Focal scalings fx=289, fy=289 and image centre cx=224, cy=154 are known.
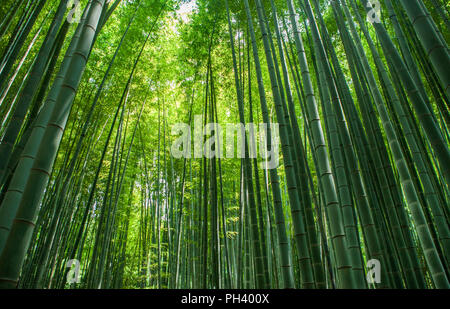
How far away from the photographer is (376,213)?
89.0 inches

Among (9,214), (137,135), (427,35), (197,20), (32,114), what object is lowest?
(9,214)

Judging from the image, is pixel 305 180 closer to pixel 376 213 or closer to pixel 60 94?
pixel 376 213

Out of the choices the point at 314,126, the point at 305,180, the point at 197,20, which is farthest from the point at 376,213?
the point at 197,20

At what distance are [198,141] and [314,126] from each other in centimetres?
420

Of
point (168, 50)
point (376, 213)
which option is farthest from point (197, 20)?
point (376, 213)

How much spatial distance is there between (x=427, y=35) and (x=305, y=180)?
1.42m
